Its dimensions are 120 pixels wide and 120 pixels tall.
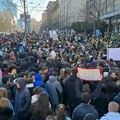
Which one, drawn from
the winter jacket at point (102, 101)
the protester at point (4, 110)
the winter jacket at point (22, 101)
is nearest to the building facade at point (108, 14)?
the winter jacket at point (102, 101)

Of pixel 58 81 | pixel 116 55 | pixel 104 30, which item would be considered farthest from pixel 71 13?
pixel 58 81

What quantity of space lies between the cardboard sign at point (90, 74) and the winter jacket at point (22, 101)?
1.57 m

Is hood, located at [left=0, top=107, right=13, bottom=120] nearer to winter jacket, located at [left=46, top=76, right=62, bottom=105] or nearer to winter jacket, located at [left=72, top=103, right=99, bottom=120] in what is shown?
winter jacket, located at [left=72, top=103, right=99, bottom=120]

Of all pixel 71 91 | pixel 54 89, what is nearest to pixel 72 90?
pixel 71 91

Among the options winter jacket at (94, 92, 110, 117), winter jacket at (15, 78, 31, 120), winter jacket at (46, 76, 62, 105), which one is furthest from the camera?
winter jacket at (46, 76, 62, 105)

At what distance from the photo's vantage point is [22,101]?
333 inches

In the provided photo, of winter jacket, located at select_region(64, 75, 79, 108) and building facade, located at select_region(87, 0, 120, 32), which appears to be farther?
building facade, located at select_region(87, 0, 120, 32)

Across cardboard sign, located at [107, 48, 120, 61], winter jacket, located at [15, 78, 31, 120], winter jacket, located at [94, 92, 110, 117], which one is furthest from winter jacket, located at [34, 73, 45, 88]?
cardboard sign, located at [107, 48, 120, 61]

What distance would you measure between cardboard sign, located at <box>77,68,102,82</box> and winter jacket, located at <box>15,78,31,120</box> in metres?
1.57

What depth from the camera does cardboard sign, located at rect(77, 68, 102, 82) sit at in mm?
9203

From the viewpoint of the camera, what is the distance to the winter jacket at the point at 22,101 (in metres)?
8.34

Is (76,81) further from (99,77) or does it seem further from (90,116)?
(90,116)

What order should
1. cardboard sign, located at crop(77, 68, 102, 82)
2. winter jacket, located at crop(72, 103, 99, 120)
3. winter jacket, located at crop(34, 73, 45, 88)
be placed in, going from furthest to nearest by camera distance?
winter jacket, located at crop(34, 73, 45, 88) < cardboard sign, located at crop(77, 68, 102, 82) < winter jacket, located at crop(72, 103, 99, 120)

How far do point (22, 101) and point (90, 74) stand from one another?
194 cm
